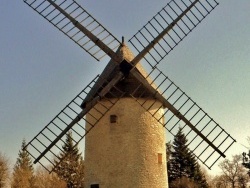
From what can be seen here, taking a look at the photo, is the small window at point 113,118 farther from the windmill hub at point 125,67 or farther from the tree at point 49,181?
the tree at point 49,181

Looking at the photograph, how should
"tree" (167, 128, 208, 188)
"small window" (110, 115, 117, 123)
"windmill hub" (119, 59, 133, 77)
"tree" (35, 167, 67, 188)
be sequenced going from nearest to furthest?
"small window" (110, 115, 117, 123), "windmill hub" (119, 59, 133, 77), "tree" (167, 128, 208, 188), "tree" (35, 167, 67, 188)

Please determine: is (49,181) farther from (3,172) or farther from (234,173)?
(234,173)

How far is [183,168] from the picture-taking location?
35406mm

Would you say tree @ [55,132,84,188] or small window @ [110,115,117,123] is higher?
tree @ [55,132,84,188]

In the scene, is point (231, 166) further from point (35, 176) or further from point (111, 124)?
point (111, 124)

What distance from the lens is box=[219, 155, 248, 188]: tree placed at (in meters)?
49.6

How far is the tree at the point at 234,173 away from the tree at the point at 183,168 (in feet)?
51.6

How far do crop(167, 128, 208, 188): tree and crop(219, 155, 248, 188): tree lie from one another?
15.7 metres

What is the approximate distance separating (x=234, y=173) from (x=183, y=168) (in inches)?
701

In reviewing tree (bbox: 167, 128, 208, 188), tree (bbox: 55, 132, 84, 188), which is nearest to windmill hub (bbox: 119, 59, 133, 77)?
tree (bbox: 167, 128, 208, 188)

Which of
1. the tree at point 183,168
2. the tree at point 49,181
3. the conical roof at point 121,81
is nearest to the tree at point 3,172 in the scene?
the tree at point 49,181

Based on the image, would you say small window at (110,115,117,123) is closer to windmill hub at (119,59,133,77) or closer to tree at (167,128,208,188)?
windmill hub at (119,59,133,77)

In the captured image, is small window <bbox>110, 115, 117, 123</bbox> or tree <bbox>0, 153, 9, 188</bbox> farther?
tree <bbox>0, 153, 9, 188</bbox>

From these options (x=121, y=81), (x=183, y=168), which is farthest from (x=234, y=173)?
(x=121, y=81)
